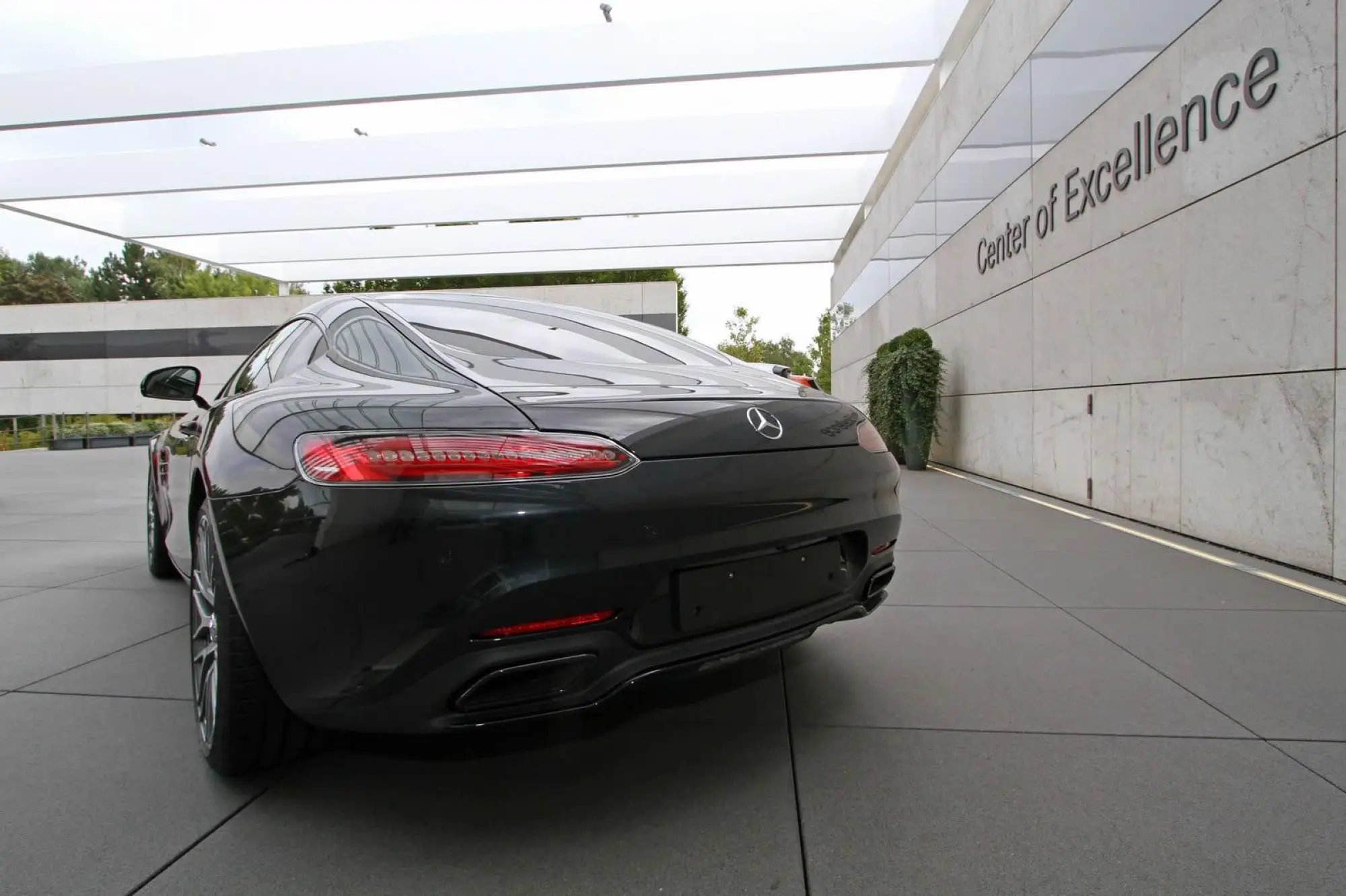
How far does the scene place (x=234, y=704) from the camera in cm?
171

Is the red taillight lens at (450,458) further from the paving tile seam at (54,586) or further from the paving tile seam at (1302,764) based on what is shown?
the paving tile seam at (54,586)

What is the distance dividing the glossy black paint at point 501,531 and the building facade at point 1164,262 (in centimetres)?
344

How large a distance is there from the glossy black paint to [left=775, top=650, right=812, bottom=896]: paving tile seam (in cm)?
38

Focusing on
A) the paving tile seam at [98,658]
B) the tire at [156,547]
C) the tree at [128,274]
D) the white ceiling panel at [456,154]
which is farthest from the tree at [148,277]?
the paving tile seam at [98,658]

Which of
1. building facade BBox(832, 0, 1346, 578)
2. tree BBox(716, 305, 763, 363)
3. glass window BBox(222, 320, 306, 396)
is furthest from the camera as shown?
tree BBox(716, 305, 763, 363)

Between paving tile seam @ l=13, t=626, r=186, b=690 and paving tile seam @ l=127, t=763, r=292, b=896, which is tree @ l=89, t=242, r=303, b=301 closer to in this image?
paving tile seam @ l=13, t=626, r=186, b=690

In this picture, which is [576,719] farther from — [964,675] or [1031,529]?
[1031,529]

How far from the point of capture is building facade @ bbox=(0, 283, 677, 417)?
81.5 ft

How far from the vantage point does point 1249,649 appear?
2.70 metres

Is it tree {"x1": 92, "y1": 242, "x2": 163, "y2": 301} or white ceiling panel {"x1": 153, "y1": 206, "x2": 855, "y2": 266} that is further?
tree {"x1": 92, "y1": 242, "x2": 163, "y2": 301}

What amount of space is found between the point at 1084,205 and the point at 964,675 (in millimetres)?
5199

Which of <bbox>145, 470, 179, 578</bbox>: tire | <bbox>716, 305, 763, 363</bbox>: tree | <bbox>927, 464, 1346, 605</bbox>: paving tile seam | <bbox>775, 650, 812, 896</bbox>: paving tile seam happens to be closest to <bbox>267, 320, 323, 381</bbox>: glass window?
<bbox>775, 650, 812, 896</bbox>: paving tile seam

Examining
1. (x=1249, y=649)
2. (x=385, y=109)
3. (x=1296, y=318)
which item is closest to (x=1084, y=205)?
(x=1296, y=318)

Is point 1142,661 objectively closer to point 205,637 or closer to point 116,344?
point 205,637
